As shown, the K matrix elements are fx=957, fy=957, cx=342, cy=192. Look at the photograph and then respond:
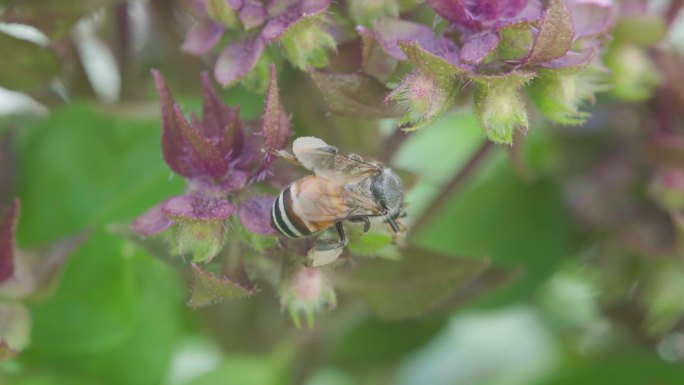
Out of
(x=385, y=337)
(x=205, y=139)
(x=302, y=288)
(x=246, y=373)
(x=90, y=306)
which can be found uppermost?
(x=205, y=139)

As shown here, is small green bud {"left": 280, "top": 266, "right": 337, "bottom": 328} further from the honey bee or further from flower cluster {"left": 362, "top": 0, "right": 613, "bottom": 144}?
flower cluster {"left": 362, "top": 0, "right": 613, "bottom": 144}

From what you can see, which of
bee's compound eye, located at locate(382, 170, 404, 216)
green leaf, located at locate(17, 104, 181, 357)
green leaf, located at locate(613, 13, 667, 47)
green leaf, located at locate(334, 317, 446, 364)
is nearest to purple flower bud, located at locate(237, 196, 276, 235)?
bee's compound eye, located at locate(382, 170, 404, 216)

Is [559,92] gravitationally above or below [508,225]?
above

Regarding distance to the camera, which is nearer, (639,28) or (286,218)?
(286,218)

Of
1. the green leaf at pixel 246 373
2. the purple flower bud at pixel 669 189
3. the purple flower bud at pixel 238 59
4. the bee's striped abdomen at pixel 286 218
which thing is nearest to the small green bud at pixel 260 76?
the purple flower bud at pixel 238 59

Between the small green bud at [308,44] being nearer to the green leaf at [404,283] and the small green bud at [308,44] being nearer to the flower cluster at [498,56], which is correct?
the flower cluster at [498,56]

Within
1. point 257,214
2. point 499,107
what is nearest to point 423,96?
point 499,107

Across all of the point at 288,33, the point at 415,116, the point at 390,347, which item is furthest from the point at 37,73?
the point at 390,347

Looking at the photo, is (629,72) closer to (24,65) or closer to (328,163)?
(328,163)
